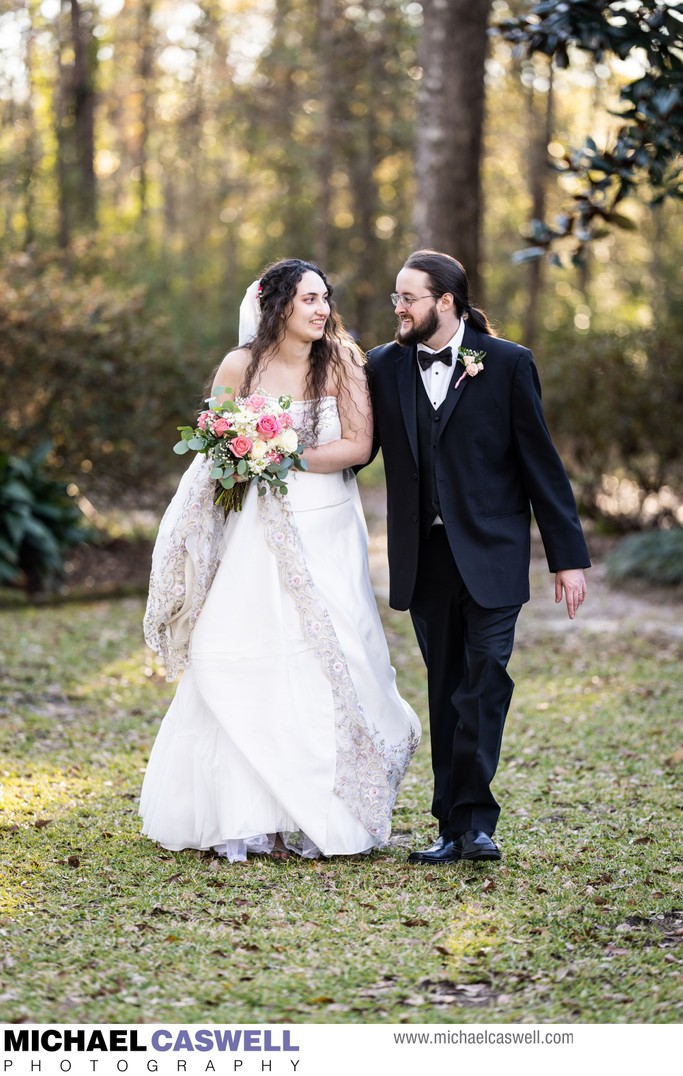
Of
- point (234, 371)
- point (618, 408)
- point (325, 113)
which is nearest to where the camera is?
point (234, 371)

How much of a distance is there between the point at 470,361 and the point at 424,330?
0.70ft

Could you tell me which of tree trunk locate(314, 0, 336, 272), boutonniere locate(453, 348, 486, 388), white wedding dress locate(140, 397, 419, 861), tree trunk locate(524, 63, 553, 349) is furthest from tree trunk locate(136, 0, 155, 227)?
boutonniere locate(453, 348, 486, 388)

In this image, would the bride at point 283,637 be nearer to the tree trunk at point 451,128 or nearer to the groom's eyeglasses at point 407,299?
the groom's eyeglasses at point 407,299

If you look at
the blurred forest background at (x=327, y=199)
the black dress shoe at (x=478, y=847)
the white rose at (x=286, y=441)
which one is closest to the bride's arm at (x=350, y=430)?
the white rose at (x=286, y=441)

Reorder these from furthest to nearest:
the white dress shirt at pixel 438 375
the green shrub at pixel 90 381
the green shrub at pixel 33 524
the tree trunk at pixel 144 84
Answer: the tree trunk at pixel 144 84, the green shrub at pixel 90 381, the green shrub at pixel 33 524, the white dress shirt at pixel 438 375

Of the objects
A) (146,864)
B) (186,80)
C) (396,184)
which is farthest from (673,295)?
(186,80)

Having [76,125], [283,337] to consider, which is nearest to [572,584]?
[283,337]

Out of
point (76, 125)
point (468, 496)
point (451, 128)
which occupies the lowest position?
point (468, 496)

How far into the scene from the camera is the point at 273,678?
4.61m

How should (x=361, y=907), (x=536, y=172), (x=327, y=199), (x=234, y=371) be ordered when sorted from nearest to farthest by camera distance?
1. (x=361, y=907)
2. (x=234, y=371)
3. (x=327, y=199)
4. (x=536, y=172)

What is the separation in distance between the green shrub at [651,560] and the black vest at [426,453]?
7.27 m

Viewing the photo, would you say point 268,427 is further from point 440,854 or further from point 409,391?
point 440,854

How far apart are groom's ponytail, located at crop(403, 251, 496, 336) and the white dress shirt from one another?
6cm

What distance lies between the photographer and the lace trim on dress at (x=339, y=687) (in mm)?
4605
